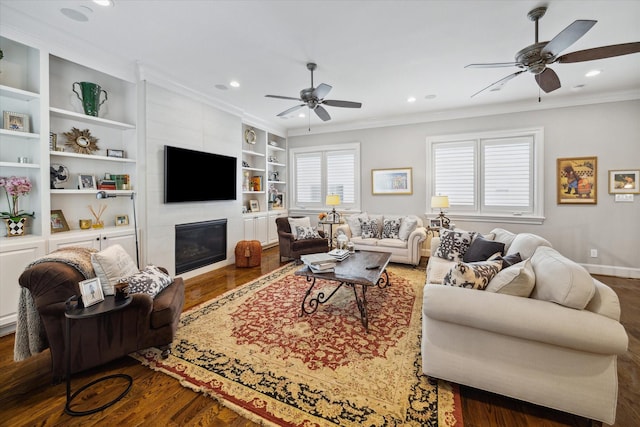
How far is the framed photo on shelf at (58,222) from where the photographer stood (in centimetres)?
304

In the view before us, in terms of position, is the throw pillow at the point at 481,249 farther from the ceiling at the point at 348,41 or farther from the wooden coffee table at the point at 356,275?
the ceiling at the point at 348,41

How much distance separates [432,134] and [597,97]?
2511 mm

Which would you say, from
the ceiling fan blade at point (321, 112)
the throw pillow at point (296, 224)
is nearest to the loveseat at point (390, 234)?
the throw pillow at point (296, 224)

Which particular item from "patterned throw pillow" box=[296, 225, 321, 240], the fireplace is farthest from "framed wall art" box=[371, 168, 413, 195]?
the fireplace

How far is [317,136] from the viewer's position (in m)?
6.70

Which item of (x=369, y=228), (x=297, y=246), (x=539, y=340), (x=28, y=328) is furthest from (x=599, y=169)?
(x=28, y=328)

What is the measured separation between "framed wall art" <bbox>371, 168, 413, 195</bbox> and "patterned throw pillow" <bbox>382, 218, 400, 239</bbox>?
3.07 ft

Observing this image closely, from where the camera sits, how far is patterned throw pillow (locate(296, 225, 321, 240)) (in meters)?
5.12

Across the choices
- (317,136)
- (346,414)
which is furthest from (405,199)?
(346,414)

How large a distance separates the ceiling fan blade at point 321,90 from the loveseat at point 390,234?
2457mm

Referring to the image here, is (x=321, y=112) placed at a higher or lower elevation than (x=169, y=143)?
higher

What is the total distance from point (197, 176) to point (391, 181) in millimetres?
3926

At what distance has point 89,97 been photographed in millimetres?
3270

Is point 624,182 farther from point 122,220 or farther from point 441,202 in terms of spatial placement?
point 122,220
